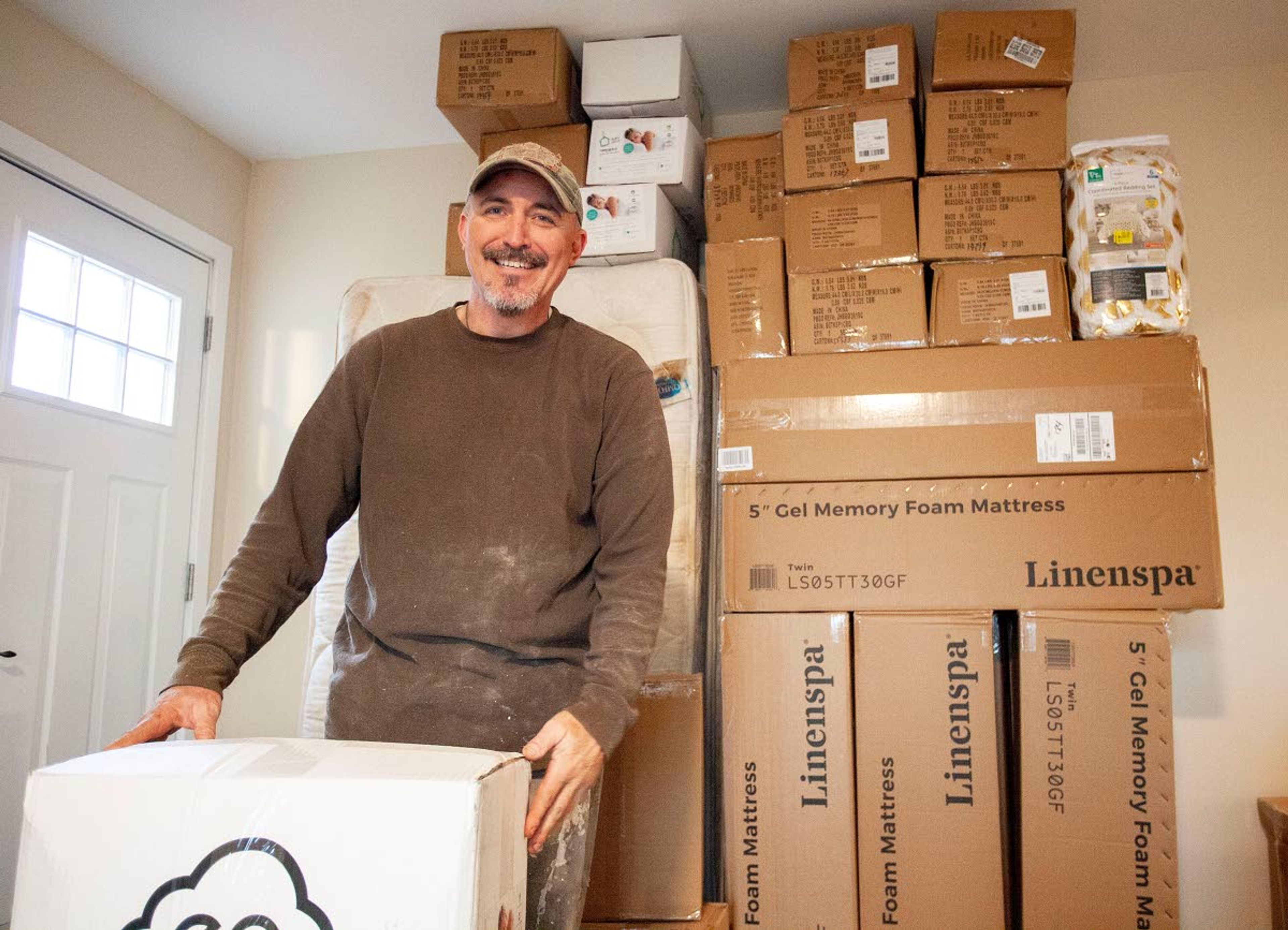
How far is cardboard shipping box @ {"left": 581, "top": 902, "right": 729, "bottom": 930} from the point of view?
167 cm

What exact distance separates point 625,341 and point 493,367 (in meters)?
0.89

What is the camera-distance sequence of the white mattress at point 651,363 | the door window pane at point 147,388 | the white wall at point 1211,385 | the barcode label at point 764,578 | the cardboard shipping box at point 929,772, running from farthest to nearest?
1. the door window pane at point 147,388
2. the white wall at point 1211,385
3. the white mattress at point 651,363
4. the barcode label at point 764,578
5. the cardboard shipping box at point 929,772

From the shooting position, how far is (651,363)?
226cm

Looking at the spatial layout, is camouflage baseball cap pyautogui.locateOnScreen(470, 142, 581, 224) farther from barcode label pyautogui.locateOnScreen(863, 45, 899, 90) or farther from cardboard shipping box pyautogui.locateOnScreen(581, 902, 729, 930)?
cardboard shipping box pyautogui.locateOnScreen(581, 902, 729, 930)

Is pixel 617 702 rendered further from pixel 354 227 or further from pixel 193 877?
pixel 354 227

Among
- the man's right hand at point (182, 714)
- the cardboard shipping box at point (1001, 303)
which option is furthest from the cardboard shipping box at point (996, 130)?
the man's right hand at point (182, 714)

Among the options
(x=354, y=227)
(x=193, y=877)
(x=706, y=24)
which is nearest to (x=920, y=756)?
(x=193, y=877)

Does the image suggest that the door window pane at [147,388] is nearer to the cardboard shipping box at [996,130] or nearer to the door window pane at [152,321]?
the door window pane at [152,321]

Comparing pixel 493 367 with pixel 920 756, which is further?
pixel 920 756

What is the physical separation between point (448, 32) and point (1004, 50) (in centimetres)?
133

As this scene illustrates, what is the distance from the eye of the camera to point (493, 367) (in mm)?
1416

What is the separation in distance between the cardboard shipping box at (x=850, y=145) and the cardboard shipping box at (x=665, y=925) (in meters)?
1.52

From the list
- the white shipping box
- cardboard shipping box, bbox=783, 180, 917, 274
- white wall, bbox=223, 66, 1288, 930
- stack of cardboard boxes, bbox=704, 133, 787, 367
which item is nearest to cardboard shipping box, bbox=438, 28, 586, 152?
stack of cardboard boxes, bbox=704, 133, 787, 367

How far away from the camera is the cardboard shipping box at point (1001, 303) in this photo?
1921 mm
